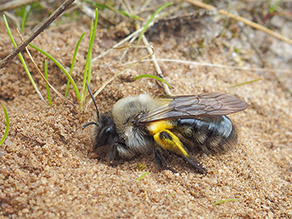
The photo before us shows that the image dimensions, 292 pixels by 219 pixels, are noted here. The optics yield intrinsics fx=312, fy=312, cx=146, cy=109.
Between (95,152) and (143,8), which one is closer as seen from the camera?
(95,152)

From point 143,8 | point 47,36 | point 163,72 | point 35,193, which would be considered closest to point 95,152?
point 35,193

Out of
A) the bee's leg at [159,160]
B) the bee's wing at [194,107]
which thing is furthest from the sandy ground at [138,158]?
the bee's wing at [194,107]

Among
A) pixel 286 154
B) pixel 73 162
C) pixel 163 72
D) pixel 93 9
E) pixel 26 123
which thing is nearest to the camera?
pixel 73 162

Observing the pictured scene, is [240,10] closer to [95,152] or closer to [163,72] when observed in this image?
[163,72]

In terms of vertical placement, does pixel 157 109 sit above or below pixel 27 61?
below

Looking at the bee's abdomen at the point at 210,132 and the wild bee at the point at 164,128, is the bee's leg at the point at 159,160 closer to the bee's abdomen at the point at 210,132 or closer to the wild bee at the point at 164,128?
the wild bee at the point at 164,128

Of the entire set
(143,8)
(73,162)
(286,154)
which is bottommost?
(286,154)

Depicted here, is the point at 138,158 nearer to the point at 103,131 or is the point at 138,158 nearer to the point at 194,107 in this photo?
the point at 103,131

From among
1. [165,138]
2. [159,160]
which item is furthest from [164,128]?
[159,160]
